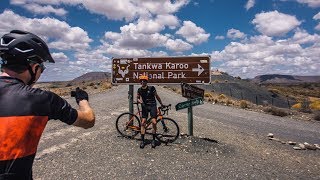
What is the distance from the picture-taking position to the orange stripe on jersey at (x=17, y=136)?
7.09ft

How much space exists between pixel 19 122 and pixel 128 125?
9.51 metres

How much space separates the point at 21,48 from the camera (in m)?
2.38

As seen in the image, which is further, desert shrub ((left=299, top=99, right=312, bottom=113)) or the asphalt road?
desert shrub ((left=299, top=99, right=312, bottom=113))

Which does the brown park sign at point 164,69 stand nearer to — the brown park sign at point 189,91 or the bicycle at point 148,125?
the brown park sign at point 189,91

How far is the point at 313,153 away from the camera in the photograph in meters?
12.3

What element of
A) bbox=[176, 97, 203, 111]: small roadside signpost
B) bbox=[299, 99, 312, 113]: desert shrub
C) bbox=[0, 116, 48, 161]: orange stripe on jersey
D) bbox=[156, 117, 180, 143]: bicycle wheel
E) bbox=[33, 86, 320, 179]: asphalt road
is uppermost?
bbox=[0, 116, 48, 161]: orange stripe on jersey

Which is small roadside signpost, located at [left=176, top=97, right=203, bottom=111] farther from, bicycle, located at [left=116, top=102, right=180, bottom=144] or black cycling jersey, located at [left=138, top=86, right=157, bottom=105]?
black cycling jersey, located at [left=138, top=86, right=157, bottom=105]

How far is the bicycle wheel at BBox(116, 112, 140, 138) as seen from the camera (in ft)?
38.1

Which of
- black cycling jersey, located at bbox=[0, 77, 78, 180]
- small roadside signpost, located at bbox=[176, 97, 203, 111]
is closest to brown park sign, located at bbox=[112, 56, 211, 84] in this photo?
small roadside signpost, located at bbox=[176, 97, 203, 111]

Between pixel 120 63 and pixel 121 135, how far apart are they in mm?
2982

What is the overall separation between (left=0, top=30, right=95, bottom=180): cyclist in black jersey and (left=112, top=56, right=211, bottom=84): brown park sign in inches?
404

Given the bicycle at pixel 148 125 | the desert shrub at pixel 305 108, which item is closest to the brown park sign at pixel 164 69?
the bicycle at pixel 148 125

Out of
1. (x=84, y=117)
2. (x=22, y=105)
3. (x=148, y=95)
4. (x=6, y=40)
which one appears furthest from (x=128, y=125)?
(x=22, y=105)

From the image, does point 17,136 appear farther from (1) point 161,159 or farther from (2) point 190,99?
(2) point 190,99
